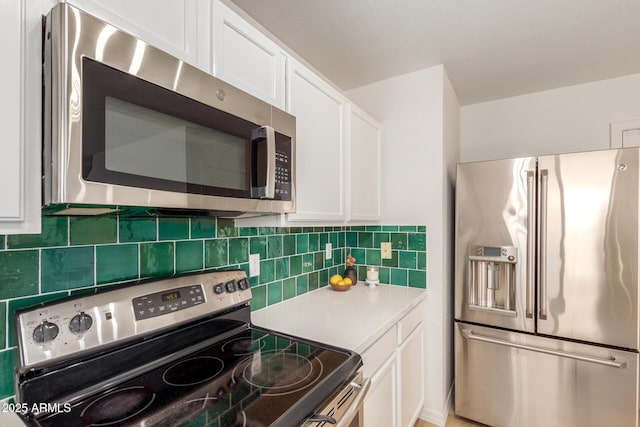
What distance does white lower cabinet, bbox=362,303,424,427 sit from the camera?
1393 millimetres

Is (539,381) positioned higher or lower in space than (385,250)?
lower

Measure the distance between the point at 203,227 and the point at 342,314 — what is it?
2.64 feet

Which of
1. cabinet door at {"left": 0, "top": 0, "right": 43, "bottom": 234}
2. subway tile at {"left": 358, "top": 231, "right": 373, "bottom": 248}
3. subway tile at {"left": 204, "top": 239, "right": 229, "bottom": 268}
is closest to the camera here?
cabinet door at {"left": 0, "top": 0, "right": 43, "bottom": 234}

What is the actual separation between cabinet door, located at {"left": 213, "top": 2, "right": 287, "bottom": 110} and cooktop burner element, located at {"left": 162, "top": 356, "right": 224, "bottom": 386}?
92 cm

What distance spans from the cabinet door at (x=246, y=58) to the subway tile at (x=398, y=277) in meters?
1.50

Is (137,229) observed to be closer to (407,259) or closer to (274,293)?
(274,293)

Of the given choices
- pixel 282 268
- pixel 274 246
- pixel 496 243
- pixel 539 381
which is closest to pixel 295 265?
pixel 282 268

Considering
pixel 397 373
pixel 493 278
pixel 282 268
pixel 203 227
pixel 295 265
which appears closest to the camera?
pixel 203 227

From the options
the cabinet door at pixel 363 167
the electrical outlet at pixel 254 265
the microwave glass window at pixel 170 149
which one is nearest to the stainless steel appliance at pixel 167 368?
the electrical outlet at pixel 254 265

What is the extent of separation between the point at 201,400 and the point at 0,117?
75cm

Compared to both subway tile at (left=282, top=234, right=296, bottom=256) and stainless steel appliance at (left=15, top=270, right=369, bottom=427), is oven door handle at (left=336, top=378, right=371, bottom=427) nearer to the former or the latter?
stainless steel appliance at (left=15, top=270, right=369, bottom=427)

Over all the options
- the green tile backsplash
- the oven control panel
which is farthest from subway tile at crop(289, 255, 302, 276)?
the oven control panel

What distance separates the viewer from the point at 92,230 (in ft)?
3.23

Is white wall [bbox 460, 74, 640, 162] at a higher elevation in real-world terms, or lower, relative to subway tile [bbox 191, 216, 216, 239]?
higher
